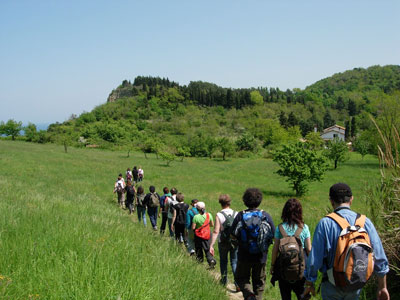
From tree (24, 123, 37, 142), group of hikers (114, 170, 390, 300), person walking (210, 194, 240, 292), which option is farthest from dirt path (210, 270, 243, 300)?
tree (24, 123, 37, 142)

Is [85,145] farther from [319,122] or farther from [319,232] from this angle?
[319,122]

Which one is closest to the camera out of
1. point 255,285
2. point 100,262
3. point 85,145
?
point 100,262

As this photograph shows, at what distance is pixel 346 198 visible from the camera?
3463mm

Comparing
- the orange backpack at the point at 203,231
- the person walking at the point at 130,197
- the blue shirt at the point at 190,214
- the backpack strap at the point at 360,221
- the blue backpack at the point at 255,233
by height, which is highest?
the backpack strap at the point at 360,221

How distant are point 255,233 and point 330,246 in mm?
1381

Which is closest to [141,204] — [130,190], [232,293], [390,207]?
[130,190]

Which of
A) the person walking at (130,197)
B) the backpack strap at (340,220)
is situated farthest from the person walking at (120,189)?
the backpack strap at (340,220)

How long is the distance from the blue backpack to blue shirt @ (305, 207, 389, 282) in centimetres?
112

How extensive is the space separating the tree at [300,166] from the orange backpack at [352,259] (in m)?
23.5

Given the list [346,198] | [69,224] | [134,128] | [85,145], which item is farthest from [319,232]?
[134,128]

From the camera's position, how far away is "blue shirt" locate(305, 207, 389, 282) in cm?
331

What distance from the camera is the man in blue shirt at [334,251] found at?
330cm

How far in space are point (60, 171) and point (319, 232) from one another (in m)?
28.4

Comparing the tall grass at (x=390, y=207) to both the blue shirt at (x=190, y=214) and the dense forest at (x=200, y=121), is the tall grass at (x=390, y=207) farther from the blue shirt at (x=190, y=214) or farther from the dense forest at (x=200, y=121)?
the dense forest at (x=200, y=121)
